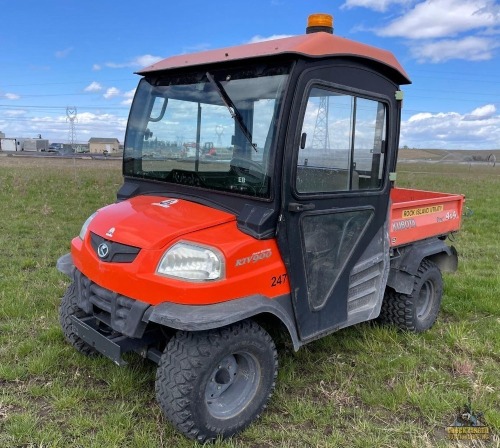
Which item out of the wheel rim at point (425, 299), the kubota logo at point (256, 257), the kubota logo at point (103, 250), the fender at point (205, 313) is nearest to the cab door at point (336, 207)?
the kubota logo at point (256, 257)

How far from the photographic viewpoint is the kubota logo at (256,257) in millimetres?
2699

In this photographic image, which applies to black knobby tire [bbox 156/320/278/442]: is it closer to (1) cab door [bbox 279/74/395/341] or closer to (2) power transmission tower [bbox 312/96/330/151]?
(1) cab door [bbox 279/74/395/341]

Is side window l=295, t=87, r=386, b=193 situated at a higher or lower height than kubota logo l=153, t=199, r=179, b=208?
higher

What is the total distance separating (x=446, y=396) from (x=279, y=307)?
1.43 metres

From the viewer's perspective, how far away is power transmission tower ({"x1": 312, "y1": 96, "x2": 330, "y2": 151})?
3061mm

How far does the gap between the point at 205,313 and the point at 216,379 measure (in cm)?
58

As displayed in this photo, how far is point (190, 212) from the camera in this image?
A: 9.79 ft

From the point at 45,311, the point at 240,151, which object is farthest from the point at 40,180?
the point at 240,151

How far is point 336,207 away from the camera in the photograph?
3.22m

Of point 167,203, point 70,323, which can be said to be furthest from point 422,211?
point 70,323

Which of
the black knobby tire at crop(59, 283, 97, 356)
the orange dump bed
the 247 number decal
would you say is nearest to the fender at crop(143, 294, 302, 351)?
the 247 number decal

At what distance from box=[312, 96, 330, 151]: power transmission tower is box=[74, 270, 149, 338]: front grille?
1496 millimetres

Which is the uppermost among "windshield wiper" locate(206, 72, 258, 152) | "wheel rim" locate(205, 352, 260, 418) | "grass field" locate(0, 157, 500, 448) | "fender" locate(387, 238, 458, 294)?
"windshield wiper" locate(206, 72, 258, 152)

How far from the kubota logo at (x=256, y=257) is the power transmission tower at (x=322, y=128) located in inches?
30.4
